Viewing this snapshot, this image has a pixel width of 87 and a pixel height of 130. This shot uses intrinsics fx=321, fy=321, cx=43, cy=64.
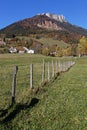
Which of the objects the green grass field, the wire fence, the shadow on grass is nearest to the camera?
the green grass field

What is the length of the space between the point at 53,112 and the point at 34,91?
4.82 m

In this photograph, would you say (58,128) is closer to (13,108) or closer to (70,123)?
(70,123)

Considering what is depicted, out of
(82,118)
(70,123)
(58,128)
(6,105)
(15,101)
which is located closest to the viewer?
(58,128)

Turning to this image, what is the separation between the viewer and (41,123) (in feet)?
32.1

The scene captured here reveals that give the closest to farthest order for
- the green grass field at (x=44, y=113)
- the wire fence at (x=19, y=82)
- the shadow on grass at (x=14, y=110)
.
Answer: the green grass field at (x=44, y=113)
the shadow on grass at (x=14, y=110)
the wire fence at (x=19, y=82)

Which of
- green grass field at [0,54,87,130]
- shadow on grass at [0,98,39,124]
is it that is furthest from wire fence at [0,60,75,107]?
shadow on grass at [0,98,39,124]

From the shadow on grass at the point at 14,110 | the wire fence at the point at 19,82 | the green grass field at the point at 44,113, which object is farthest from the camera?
the wire fence at the point at 19,82

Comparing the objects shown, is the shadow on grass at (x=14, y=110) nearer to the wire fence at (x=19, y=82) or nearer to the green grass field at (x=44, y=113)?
the green grass field at (x=44, y=113)

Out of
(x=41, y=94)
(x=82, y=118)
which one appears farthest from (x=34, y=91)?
(x=82, y=118)

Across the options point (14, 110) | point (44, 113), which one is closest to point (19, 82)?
point (14, 110)

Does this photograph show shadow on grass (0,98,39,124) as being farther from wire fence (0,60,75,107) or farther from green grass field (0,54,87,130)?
wire fence (0,60,75,107)

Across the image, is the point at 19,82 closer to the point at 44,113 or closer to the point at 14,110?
the point at 14,110

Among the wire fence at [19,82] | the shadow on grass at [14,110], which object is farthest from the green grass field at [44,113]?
the wire fence at [19,82]

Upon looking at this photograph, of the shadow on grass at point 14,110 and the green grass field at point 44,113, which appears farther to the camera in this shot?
the shadow on grass at point 14,110
